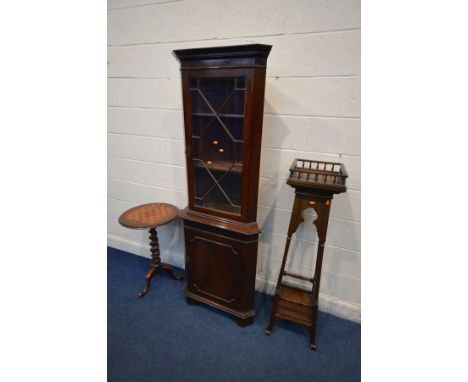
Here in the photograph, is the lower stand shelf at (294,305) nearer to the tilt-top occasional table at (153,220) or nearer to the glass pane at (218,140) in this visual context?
the glass pane at (218,140)

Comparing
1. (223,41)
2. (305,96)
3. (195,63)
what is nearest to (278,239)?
(305,96)

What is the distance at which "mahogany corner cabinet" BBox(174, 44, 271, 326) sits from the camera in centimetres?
130

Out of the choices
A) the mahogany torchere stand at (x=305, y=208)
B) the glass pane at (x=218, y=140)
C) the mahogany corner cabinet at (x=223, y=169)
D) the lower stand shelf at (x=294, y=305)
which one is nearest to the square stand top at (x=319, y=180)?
the mahogany torchere stand at (x=305, y=208)

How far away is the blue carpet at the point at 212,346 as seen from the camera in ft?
4.85

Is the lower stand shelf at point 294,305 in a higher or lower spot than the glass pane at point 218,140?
lower

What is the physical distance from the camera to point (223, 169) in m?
1.56

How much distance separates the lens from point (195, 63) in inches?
53.8

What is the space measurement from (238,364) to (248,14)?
2.20m

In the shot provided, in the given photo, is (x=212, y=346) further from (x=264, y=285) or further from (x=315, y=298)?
(x=315, y=298)

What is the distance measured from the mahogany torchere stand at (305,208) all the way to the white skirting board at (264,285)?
261 mm

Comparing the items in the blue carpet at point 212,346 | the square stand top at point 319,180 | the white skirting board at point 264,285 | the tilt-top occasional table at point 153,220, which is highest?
the square stand top at point 319,180

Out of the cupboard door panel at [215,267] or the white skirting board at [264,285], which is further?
the white skirting board at [264,285]

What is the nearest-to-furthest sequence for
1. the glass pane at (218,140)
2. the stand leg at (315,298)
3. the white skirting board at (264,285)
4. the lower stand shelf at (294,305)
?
1. the glass pane at (218,140)
2. the stand leg at (315,298)
3. the lower stand shelf at (294,305)
4. the white skirting board at (264,285)

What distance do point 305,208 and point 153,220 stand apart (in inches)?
45.9
